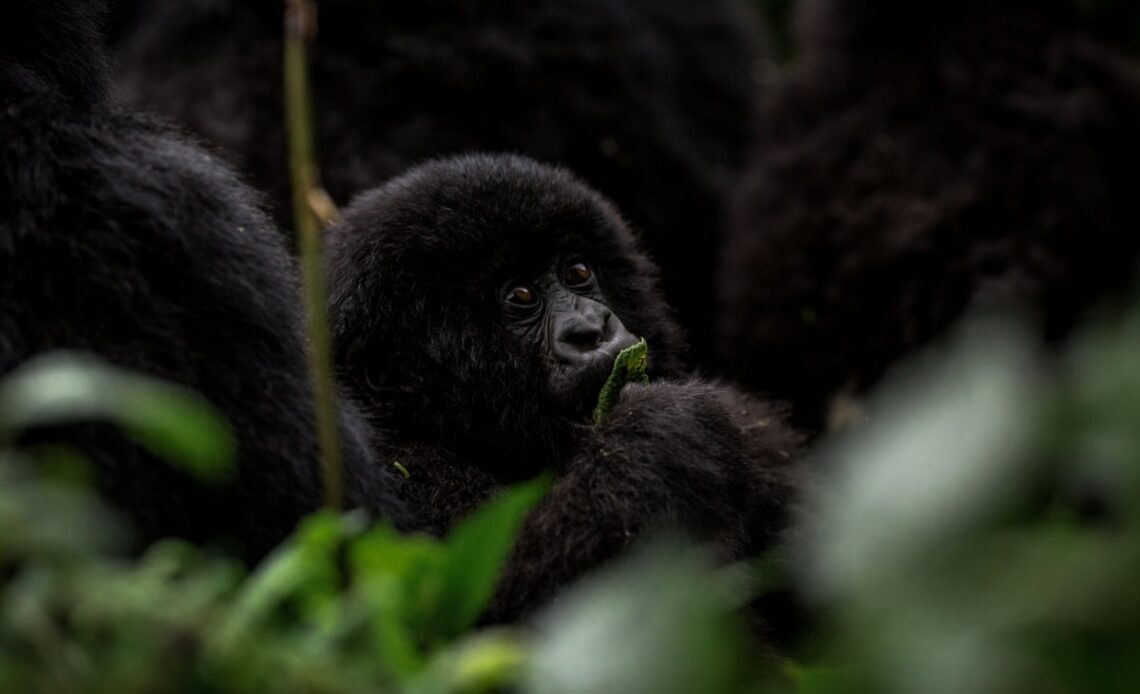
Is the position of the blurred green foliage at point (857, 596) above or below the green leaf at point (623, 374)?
below

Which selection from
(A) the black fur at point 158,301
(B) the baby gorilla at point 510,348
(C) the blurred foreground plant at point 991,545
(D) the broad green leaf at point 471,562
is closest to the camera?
(C) the blurred foreground plant at point 991,545

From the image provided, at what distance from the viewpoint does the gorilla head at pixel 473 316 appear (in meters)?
2.74

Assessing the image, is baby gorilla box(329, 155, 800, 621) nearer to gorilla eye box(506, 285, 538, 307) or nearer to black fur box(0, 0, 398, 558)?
gorilla eye box(506, 285, 538, 307)

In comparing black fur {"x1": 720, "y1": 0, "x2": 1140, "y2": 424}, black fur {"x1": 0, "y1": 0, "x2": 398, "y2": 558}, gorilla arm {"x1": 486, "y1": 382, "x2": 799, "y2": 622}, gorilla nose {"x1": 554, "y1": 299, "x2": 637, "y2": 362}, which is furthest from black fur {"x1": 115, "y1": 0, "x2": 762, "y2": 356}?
black fur {"x1": 0, "y1": 0, "x2": 398, "y2": 558}

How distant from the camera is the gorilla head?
274cm

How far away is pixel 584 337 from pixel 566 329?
4cm

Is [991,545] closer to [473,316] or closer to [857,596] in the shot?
[857,596]

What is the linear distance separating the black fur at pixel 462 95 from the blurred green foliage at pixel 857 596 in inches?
103

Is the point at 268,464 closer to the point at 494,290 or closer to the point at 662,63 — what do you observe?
the point at 494,290

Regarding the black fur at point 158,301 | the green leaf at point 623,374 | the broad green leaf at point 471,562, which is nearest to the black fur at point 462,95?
the green leaf at point 623,374

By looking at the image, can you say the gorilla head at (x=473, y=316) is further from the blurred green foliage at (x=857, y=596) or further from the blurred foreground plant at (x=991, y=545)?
the blurred foreground plant at (x=991, y=545)

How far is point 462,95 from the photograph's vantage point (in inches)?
162

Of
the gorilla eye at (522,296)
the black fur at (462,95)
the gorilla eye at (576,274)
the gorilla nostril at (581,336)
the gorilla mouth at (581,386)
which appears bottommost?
the gorilla mouth at (581,386)

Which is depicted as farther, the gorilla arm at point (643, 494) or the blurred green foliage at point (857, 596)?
the gorilla arm at point (643, 494)
